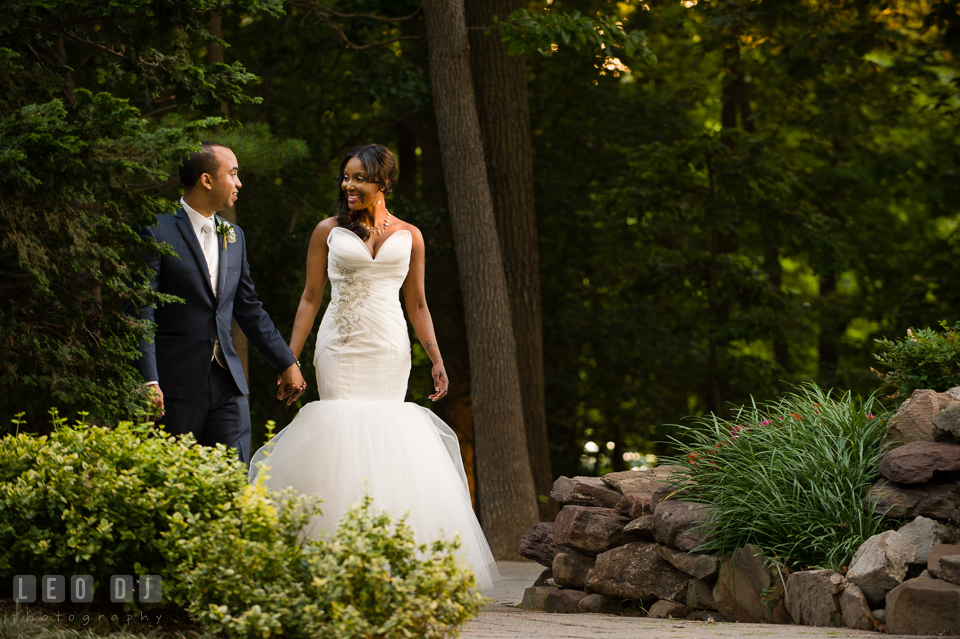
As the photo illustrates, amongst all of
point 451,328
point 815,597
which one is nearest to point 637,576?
point 815,597

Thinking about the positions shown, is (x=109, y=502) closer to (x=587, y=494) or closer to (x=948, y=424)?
(x=587, y=494)

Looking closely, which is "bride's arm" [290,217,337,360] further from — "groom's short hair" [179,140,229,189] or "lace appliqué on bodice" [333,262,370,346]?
"groom's short hair" [179,140,229,189]

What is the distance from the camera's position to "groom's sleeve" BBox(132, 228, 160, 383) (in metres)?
4.49

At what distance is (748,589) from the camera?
15.8ft

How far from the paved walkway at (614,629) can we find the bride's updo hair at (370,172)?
2273mm

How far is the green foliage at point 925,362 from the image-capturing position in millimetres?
5598

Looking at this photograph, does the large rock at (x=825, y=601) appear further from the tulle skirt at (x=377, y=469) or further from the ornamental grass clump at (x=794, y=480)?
the tulle skirt at (x=377, y=469)

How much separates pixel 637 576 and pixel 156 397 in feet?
9.81

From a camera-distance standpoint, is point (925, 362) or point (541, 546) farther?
point (541, 546)

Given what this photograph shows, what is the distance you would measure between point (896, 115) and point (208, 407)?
1336cm

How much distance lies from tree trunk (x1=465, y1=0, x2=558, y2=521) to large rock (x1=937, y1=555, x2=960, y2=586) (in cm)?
736

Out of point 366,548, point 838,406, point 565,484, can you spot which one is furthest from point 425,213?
point 366,548

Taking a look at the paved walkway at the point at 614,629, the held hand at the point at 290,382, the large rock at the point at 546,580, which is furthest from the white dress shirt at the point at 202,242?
the large rock at the point at 546,580

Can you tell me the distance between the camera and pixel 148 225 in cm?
458
